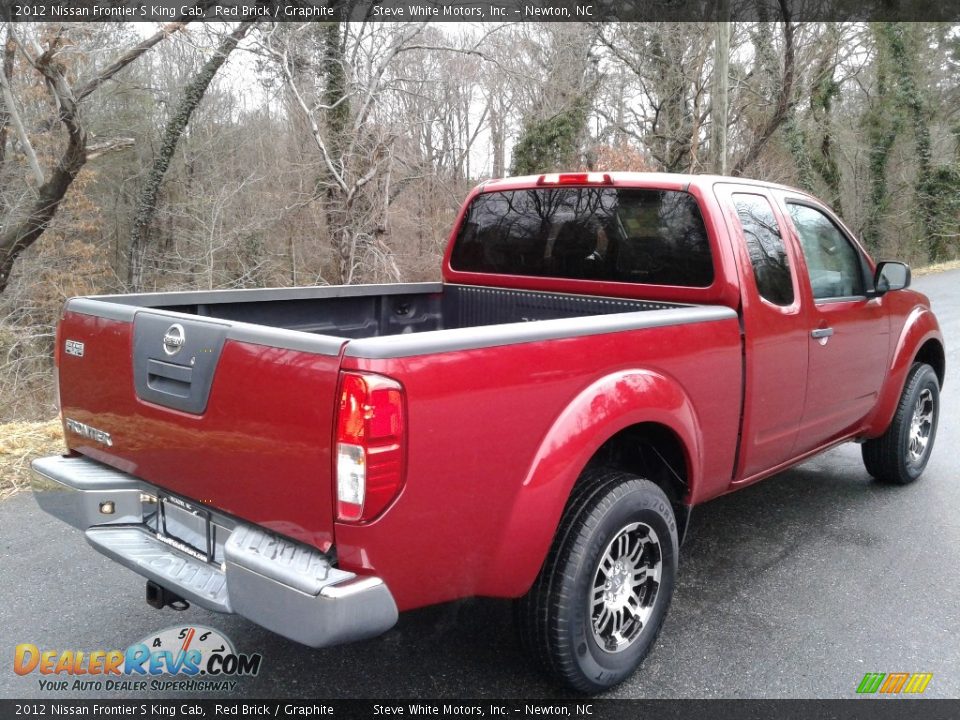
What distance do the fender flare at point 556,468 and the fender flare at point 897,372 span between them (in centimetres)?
255

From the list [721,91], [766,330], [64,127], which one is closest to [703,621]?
[766,330]

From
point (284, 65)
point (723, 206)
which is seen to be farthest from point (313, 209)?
point (723, 206)

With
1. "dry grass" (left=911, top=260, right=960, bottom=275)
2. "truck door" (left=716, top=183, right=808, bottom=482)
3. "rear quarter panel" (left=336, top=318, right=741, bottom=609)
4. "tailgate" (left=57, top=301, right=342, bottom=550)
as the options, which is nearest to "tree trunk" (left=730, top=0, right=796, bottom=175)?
"dry grass" (left=911, top=260, right=960, bottom=275)

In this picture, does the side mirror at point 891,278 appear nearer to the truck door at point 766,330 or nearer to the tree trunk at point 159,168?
the truck door at point 766,330

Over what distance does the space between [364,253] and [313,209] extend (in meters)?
1.56

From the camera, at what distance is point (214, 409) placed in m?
2.46

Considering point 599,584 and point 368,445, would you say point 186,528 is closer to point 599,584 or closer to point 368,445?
point 368,445

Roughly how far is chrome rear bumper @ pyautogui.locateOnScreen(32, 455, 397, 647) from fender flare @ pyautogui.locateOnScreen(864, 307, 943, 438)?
3.69 meters

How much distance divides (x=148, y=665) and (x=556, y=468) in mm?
1808

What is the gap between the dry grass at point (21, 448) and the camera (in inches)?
192

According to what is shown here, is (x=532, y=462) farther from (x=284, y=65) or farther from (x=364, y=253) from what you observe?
(x=364, y=253)

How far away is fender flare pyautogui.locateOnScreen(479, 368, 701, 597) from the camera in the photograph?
2.47 meters

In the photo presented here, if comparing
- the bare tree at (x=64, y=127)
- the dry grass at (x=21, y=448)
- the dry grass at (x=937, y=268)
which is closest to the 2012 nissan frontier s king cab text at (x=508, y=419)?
the dry grass at (x=21, y=448)

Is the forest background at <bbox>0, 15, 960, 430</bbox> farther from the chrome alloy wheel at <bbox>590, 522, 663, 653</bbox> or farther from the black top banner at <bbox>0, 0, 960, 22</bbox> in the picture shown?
the chrome alloy wheel at <bbox>590, 522, 663, 653</bbox>
